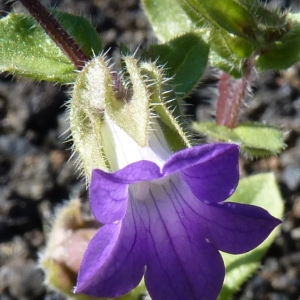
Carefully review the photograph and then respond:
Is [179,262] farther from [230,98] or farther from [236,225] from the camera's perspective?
[230,98]

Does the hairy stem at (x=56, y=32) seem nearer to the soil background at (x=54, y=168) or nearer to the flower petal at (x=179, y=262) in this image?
the flower petal at (x=179, y=262)

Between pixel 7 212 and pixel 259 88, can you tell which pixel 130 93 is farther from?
pixel 259 88

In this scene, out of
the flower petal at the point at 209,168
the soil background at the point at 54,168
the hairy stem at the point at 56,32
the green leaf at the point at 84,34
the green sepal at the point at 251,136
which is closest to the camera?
the flower petal at the point at 209,168

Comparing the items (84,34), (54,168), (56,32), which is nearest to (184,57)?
(84,34)

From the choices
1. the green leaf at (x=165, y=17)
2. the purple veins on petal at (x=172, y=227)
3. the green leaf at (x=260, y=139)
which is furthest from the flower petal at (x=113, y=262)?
the green leaf at (x=165, y=17)

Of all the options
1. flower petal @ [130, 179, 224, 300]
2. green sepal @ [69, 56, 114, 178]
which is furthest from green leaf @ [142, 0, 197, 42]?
flower petal @ [130, 179, 224, 300]

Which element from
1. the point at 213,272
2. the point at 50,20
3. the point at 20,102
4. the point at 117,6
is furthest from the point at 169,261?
the point at 117,6

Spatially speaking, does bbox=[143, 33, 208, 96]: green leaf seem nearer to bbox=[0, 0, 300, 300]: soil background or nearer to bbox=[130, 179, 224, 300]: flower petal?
bbox=[130, 179, 224, 300]: flower petal
